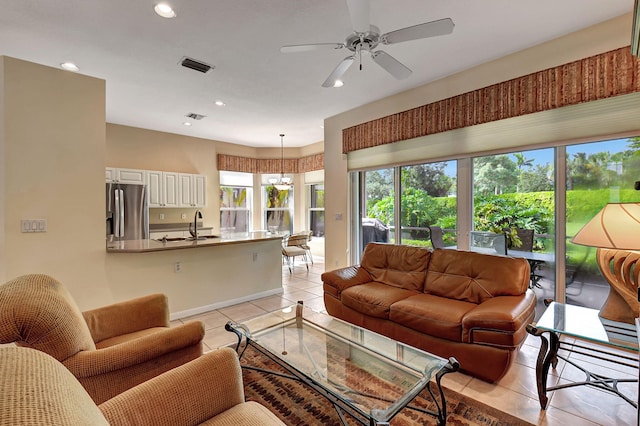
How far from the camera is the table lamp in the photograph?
1699 millimetres

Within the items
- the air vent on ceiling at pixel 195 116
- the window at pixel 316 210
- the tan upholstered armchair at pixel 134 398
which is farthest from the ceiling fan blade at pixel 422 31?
the window at pixel 316 210

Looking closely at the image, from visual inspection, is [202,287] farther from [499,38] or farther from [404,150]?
[499,38]

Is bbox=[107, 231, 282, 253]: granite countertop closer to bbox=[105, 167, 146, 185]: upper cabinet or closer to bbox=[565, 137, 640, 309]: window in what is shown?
bbox=[105, 167, 146, 185]: upper cabinet

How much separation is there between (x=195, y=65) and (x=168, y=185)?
3.25 metres

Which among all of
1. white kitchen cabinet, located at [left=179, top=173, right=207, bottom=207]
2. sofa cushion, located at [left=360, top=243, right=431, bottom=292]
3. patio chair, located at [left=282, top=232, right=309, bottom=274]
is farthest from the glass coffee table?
white kitchen cabinet, located at [left=179, top=173, right=207, bottom=207]

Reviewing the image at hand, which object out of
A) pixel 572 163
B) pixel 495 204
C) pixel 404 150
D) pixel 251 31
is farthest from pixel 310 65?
pixel 572 163

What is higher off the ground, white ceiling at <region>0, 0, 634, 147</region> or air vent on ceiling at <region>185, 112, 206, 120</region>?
air vent on ceiling at <region>185, 112, 206, 120</region>

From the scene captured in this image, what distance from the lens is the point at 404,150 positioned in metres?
4.14

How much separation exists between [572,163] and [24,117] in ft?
17.6

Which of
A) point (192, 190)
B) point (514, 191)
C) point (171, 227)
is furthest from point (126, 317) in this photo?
point (192, 190)

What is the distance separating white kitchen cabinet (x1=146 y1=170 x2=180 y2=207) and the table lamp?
6.22 metres

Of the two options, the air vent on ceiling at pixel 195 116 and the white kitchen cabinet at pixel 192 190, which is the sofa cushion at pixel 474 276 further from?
the white kitchen cabinet at pixel 192 190

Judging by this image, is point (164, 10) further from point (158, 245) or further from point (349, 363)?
point (349, 363)

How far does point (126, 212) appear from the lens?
4.90 m
